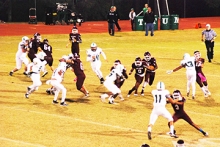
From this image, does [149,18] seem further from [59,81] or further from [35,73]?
[59,81]

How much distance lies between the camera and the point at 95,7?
5231 cm

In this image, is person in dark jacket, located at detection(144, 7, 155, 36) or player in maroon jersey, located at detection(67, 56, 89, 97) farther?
person in dark jacket, located at detection(144, 7, 155, 36)

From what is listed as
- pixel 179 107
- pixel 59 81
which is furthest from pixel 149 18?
pixel 179 107

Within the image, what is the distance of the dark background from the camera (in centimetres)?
4997

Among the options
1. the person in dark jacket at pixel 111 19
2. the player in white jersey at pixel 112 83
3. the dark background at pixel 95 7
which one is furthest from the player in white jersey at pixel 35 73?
the dark background at pixel 95 7

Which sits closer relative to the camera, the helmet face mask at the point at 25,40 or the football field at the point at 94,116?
the football field at the point at 94,116

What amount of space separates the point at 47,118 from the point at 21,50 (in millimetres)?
8237

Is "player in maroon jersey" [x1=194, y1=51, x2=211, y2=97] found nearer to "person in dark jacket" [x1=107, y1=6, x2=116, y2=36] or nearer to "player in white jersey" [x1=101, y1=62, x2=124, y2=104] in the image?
"player in white jersey" [x1=101, y1=62, x2=124, y2=104]

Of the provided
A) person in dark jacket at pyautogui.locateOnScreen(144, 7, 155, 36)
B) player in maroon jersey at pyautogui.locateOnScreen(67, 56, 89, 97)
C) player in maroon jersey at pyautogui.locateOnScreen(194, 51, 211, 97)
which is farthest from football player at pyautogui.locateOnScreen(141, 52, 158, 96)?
person in dark jacket at pyautogui.locateOnScreen(144, 7, 155, 36)

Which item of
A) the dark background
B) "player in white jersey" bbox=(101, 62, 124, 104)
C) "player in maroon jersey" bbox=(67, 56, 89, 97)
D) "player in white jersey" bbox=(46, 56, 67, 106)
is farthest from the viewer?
the dark background

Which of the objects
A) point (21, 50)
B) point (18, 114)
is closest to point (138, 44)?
point (21, 50)

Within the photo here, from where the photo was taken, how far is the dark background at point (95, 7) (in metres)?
50.0

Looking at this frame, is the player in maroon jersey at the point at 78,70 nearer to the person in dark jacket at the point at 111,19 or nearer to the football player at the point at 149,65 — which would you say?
the football player at the point at 149,65

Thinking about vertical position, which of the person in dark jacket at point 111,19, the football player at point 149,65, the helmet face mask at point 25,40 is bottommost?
the football player at point 149,65
